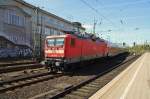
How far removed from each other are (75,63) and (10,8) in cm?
2274

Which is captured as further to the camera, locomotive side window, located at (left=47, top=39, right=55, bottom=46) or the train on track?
locomotive side window, located at (left=47, top=39, right=55, bottom=46)

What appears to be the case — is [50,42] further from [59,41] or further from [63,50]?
[63,50]

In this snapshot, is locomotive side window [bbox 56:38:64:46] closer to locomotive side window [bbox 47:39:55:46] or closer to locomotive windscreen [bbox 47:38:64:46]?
locomotive windscreen [bbox 47:38:64:46]

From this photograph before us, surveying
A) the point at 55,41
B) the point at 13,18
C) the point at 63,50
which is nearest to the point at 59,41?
the point at 55,41

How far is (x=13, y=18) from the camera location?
41188mm

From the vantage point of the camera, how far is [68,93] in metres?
12.4

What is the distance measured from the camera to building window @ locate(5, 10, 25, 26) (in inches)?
1562

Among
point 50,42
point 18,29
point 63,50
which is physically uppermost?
point 18,29

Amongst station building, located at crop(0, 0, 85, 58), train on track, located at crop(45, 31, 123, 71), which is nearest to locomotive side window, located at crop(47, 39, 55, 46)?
train on track, located at crop(45, 31, 123, 71)

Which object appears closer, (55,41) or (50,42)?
(55,41)

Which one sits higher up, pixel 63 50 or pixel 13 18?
pixel 13 18

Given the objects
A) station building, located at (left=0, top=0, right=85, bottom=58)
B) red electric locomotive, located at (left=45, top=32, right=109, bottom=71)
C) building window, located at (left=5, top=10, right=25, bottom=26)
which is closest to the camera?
red electric locomotive, located at (left=45, top=32, right=109, bottom=71)

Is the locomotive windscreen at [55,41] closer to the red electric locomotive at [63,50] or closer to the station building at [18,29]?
the red electric locomotive at [63,50]

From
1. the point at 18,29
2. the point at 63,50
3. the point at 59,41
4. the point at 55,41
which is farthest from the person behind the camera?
the point at 18,29
